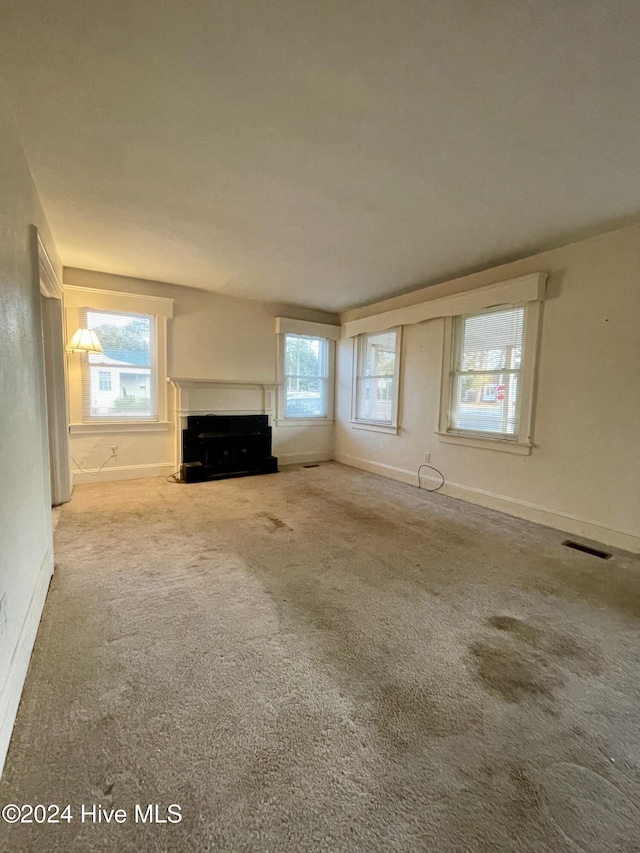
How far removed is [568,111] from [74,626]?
3390 millimetres

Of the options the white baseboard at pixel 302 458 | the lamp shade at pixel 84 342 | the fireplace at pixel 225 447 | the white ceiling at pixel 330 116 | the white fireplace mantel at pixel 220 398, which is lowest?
the white baseboard at pixel 302 458

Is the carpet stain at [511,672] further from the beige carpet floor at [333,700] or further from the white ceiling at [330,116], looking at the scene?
the white ceiling at [330,116]

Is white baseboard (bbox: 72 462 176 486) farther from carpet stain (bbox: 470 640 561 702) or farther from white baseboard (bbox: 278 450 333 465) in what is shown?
carpet stain (bbox: 470 640 561 702)

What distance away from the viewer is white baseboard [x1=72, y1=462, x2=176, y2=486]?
4.52 metres

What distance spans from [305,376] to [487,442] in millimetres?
3057

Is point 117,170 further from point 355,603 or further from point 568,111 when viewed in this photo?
point 355,603

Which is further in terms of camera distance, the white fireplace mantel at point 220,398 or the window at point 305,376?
the window at point 305,376

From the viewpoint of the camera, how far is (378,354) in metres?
5.52

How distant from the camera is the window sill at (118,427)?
4453mm

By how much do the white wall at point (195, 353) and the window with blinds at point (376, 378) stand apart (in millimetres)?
927

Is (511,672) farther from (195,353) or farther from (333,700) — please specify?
(195,353)

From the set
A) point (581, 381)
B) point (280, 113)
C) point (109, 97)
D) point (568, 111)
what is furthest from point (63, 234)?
point (581, 381)

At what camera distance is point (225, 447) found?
5.19 m

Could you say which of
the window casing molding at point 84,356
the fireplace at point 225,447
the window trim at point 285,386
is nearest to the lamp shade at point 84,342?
the window casing molding at point 84,356
